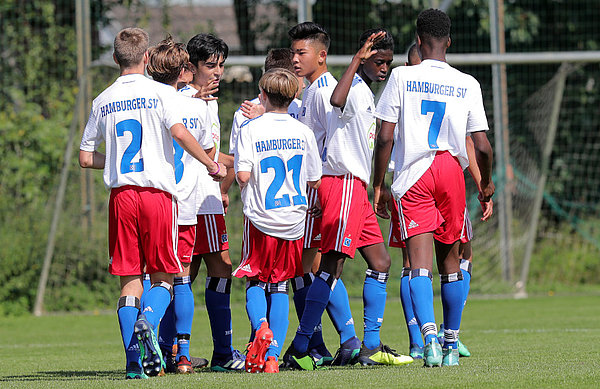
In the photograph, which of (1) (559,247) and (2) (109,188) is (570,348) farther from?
(1) (559,247)

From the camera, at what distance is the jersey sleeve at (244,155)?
19.5ft

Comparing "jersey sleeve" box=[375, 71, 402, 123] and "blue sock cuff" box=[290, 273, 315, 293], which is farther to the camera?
"blue sock cuff" box=[290, 273, 315, 293]

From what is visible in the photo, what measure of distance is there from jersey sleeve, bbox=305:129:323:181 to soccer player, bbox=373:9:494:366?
1.21ft

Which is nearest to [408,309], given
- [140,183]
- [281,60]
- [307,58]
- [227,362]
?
[227,362]

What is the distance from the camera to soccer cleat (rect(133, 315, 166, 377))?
531 cm

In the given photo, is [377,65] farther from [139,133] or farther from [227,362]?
[227,362]

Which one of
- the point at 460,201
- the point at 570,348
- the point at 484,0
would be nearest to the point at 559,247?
the point at 484,0

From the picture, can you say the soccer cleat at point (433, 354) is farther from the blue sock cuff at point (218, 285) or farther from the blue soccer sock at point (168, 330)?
the blue soccer sock at point (168, 330)

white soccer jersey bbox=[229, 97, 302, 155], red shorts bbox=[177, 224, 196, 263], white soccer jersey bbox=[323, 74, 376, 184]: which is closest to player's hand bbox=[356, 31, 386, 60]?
white soccer jersey bbox=[323, 74, 376, 184]

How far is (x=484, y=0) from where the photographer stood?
53.7ft

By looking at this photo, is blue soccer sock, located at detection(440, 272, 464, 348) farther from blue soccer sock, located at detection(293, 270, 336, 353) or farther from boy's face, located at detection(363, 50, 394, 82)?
boy's face, located at detection(363, 50, 394, 82)

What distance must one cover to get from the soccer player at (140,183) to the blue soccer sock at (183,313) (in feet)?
2.20

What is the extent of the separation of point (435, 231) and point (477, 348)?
1.67m

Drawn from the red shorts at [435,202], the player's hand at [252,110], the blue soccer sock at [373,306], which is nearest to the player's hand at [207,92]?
the player's hand at [252,110]
